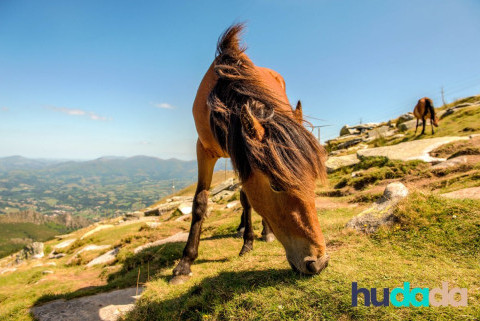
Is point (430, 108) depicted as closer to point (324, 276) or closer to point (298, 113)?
point (298, 113)

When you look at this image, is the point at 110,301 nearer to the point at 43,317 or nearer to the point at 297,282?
the point at 43,317

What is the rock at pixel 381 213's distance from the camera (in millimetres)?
4121

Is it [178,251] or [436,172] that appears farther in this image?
[436,172]

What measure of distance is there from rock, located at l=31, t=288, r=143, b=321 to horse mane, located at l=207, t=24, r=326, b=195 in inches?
124

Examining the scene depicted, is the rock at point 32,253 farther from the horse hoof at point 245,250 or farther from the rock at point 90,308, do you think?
the horse hoof at point 245,250

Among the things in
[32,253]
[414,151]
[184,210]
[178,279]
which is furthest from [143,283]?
[32,253]

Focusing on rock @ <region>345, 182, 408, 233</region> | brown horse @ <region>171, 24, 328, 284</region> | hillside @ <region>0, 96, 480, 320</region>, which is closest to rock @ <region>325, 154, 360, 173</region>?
hillside @ <region>0, 96, 480, 320</region>

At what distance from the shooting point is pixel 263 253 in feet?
14.6

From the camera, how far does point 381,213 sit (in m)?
4.25

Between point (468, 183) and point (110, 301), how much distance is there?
→ 27.3 ft

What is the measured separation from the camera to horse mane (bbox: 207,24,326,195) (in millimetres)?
2674

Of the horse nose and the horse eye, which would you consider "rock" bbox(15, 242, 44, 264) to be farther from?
the horse nose

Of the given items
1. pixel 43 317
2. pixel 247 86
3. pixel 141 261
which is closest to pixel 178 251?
pixel 141 261

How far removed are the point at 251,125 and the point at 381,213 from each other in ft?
9.94
